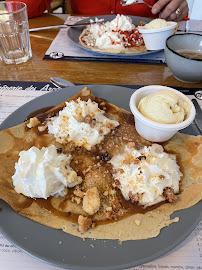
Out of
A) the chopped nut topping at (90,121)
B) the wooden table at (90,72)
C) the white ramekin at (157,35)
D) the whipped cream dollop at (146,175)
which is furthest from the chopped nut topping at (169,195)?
the white ramekin at (157,35)

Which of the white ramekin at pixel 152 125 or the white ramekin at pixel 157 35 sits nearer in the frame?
the white ramekin at pixel 152 125

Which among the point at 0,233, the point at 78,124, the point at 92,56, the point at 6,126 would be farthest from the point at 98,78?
the point at 0,233

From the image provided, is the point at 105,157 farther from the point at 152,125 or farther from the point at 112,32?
the point at 112,32

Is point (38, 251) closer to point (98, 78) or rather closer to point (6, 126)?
point (6, 126)

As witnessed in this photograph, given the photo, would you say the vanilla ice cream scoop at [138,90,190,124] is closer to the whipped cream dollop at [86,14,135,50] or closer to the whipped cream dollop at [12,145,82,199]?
the whipped cream dollop at [12,145,82,199]

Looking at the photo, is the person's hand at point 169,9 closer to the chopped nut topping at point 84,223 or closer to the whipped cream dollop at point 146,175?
the whipped cream dollop at point 146,175

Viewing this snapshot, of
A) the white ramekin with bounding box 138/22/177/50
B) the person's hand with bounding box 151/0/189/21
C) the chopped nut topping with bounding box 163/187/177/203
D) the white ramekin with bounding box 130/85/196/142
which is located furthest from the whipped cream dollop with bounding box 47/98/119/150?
the person's hand with bounding box 151/0/189/21
